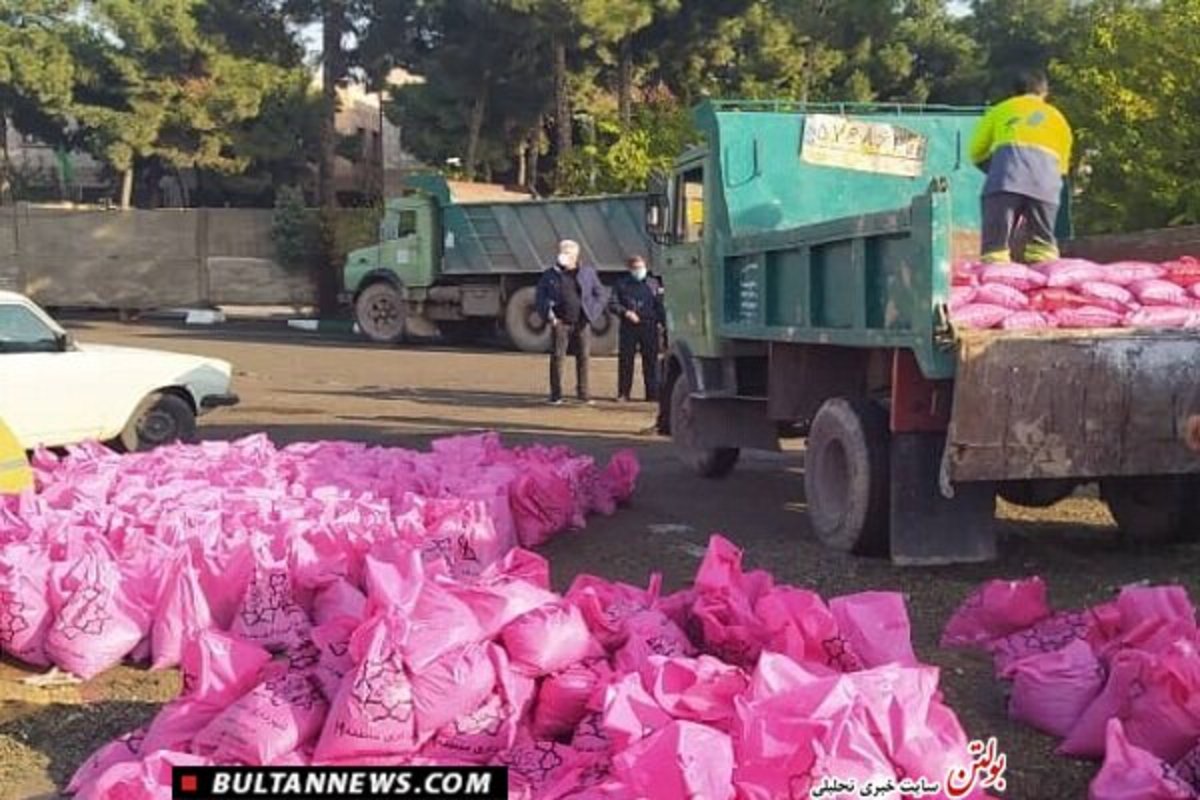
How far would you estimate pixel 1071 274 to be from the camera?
6.88 m

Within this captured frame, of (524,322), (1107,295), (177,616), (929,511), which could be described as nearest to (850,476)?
(929,511)

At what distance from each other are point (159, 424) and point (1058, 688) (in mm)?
8564

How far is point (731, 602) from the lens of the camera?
4.70m

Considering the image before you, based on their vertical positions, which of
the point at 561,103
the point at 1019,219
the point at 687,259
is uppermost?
the point at 561,103

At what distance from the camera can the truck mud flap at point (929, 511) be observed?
7.01m

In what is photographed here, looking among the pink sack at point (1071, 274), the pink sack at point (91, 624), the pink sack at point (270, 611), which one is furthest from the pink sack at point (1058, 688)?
the pink sack at point (91, 624)

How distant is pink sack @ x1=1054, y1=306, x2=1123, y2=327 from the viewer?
21.6ft

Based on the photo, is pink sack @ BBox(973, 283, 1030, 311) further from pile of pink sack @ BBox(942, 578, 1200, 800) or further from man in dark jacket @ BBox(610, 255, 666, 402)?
man in dark jacket @ BBox(610, 255, 666, 402)

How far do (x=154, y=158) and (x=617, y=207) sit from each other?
20.0m

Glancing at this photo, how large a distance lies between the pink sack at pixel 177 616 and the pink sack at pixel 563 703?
2.11 metres

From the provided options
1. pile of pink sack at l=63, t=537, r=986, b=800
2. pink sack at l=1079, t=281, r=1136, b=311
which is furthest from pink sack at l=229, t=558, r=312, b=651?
pink sack at l=1079, t=281, r=1136, b=311

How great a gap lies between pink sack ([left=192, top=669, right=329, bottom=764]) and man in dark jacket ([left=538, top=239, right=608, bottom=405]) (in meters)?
11.2

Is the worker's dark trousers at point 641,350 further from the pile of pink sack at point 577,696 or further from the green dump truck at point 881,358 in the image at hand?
the pile of pink sack at point 577,696

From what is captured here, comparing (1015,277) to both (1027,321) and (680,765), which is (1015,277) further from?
(680,765)
